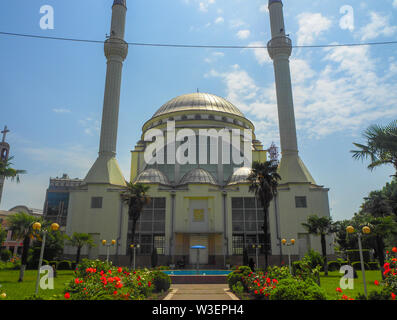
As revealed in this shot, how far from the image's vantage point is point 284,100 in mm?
40938

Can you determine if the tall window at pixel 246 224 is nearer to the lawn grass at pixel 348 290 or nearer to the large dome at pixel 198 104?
the lawn grass at pixel 348 290

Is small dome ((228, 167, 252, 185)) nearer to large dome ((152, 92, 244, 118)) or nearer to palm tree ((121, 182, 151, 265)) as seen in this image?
large dome ((152, 92, 244, 118))

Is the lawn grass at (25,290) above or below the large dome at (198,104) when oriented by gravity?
below

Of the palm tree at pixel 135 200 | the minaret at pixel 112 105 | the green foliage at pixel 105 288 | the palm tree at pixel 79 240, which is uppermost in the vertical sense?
the minaret at pixel 112 105

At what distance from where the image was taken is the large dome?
4959 centimetres

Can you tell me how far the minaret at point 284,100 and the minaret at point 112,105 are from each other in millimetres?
22578

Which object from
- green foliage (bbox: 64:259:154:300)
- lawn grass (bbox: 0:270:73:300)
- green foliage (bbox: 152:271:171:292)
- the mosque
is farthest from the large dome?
green foliage (bbox: 64:259:154:300)

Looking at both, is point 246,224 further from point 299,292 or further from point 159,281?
point 299,292

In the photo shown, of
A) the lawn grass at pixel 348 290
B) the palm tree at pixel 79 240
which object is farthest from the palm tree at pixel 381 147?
the palm tree at pixel 79 240

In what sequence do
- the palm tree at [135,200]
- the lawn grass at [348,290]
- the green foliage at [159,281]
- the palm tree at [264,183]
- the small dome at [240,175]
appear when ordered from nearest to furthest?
the lawn grass at [348,290]
the green foliage at [159,281]
the palm tree at [264,183]
the palm tree at [135,200]
the small dome at [240,175]

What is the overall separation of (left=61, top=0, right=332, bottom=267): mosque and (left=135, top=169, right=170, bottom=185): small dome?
0.14 m

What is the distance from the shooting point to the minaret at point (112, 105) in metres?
38.4

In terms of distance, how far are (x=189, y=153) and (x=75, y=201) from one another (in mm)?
17273
